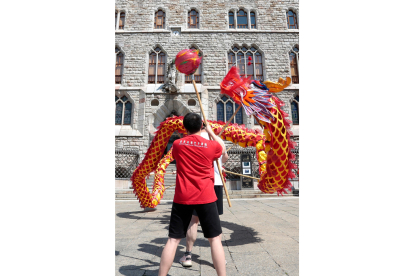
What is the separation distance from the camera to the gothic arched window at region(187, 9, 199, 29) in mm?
12609

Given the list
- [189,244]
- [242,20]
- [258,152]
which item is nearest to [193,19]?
[242,20]

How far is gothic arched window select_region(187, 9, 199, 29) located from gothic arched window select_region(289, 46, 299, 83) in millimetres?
6054

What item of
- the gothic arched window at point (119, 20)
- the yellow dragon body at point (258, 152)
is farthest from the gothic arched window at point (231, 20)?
the yellow dragon body at point (258, 152)

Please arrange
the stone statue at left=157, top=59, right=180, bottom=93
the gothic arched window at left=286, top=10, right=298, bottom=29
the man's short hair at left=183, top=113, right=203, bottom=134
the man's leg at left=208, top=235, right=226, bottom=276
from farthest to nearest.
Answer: the gothic arched window at left=286, top=10, right=298, bottom=29, the stone statue at left=157, top=59, right=180, bottom=93, the man's short hair at left=183, top=113, right=203, bottom=134, the man's leg at left=208, top=235, right=226, bottom=276

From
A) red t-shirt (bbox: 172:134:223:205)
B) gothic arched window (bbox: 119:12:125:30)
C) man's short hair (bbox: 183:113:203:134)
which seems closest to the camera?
red t-shirt (bbox: 172:134:223:205)

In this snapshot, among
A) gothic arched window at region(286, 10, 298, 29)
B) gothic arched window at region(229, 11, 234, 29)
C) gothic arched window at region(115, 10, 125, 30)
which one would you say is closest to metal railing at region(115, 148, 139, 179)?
gothic arched window at region(115, 10, 125, 30)

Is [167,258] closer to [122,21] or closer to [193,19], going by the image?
[193,19]

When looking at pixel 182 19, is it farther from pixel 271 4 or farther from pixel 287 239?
pixel 287 239

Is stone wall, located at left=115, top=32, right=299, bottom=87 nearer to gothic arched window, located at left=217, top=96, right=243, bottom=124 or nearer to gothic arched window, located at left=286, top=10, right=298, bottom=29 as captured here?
gothic arched window, located at left=286, top=10, right=298, bottom=29

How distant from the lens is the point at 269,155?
2791 millimetres

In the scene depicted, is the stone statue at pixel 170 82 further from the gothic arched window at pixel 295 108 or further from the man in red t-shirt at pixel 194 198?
the man in red t-shirt at pixel 194 198

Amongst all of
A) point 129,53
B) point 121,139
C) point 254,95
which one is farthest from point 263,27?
point 254,95

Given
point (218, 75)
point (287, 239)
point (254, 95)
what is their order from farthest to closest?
point (218, 75)
point (287, 239)
point (254, 95)

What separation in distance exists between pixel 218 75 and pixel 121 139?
21.3ft
